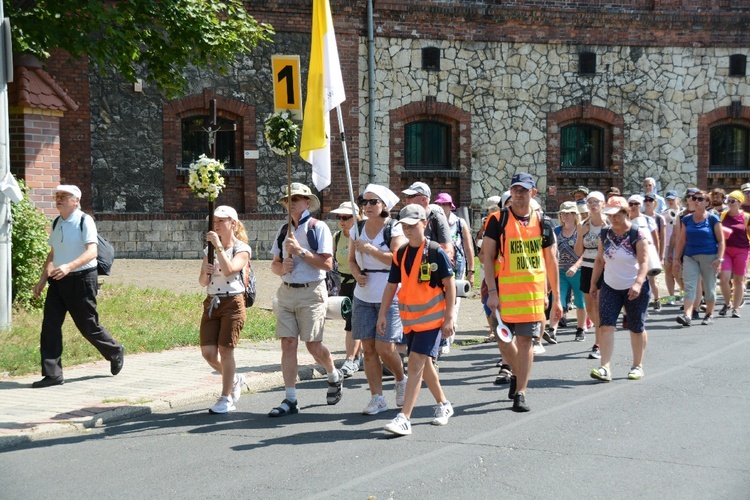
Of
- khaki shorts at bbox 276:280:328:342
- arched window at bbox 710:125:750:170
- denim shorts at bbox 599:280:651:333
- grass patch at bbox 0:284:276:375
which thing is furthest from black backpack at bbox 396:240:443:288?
arched window at bbox 710:125:750:170

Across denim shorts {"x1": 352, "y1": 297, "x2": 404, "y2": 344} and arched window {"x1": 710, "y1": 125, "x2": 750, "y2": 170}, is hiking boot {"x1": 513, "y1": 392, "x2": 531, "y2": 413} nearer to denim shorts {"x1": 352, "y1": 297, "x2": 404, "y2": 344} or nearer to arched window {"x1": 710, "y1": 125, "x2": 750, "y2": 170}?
denim shorts {"x1": 352, "y1": 297, "x2": 404, "y2": 344}

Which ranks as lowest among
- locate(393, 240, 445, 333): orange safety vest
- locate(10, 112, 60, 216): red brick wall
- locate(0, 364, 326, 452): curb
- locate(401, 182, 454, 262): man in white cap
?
locate(0, 364, 326, 452): curb

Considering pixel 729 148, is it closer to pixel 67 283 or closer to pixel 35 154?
pixel 35 154

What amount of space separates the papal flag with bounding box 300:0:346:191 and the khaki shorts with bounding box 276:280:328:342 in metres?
1.13

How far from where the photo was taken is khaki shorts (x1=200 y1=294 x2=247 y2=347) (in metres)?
8.09

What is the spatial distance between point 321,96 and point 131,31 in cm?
736

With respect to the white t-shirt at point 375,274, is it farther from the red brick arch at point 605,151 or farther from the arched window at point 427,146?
the red brick arch at point 605,151

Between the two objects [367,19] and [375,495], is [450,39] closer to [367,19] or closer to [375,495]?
[367,19]

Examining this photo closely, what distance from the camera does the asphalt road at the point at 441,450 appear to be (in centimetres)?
583

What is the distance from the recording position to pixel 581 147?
25000 millimetres

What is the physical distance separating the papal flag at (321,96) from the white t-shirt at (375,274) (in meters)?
0.85

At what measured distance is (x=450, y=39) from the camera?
23375 millimetres

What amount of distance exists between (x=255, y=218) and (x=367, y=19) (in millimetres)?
5617

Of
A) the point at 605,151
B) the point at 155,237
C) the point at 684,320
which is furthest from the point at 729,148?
the point at 155,237
